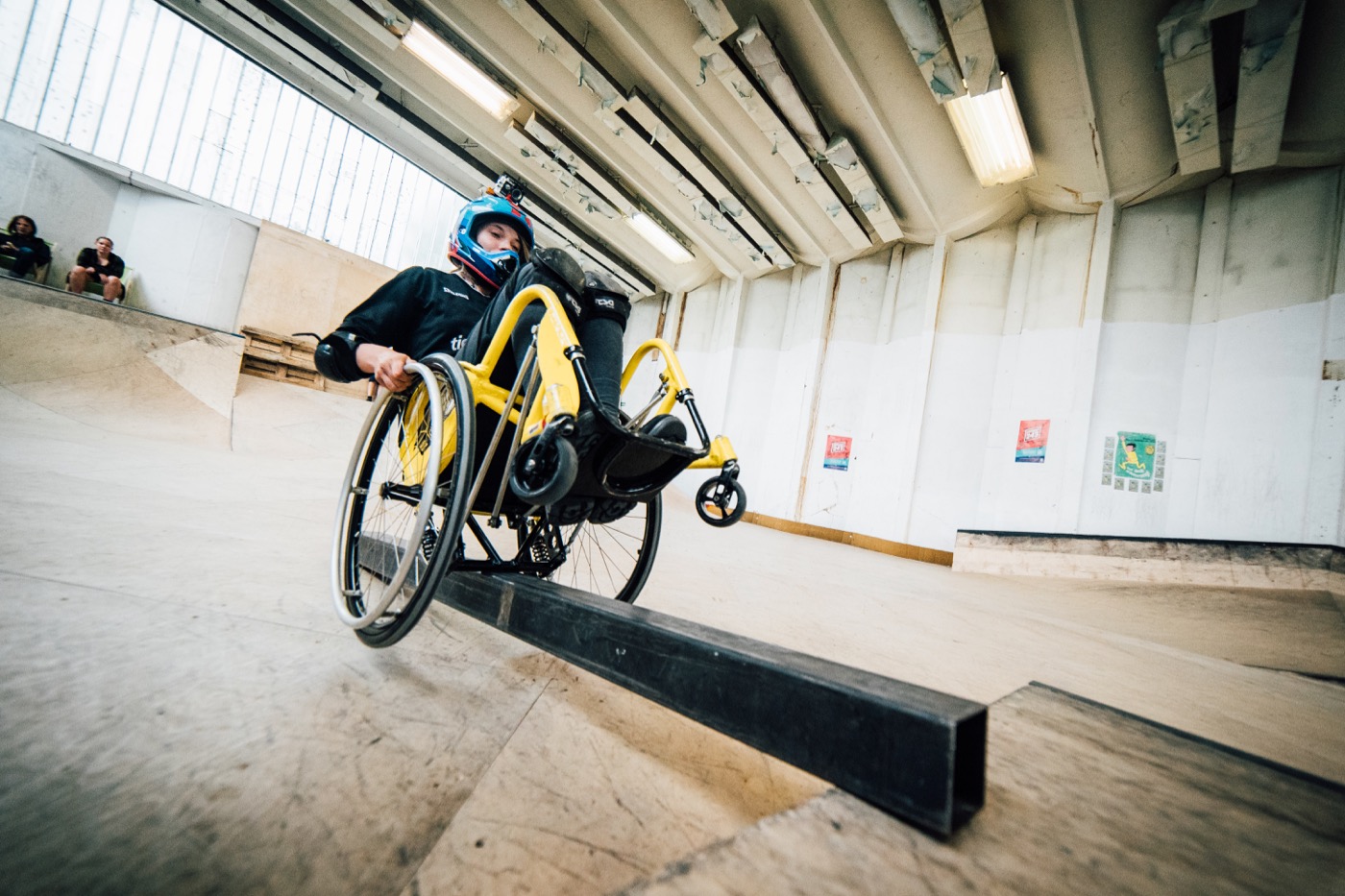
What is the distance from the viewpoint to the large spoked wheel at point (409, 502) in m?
1.01

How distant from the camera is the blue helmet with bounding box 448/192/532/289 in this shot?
1.97m

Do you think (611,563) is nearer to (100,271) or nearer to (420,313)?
(420,313)

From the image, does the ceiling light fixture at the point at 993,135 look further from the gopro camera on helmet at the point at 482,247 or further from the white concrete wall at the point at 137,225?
the white concrete wall at the point at 137,225

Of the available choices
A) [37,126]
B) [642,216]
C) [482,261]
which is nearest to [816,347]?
[642,216]

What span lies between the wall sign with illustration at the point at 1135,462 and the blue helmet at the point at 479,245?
19.0 feet

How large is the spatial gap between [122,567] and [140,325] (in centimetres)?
704

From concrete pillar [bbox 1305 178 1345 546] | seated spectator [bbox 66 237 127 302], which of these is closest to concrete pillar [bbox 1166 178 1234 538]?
concrete pillar [bbox 1305 178 1345 546]

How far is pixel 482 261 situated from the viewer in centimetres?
196

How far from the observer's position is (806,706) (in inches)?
25.0

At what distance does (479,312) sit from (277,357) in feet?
29.5

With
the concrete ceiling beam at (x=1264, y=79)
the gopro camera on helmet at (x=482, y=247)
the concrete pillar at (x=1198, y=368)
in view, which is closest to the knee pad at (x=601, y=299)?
the gopro camera on helmet at (x=482, y=247)

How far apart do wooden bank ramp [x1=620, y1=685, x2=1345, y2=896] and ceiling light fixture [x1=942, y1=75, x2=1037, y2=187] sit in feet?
17.3

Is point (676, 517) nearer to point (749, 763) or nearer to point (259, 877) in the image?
point (749, 763)

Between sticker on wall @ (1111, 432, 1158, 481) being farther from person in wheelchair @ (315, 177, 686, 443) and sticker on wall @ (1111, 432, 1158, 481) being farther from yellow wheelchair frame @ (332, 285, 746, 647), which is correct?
person in wheelchair @ (315, 177, 686, 443)
